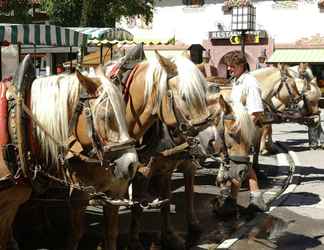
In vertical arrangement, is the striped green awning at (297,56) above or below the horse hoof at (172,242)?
above

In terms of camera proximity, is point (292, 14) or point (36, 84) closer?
point (36, 84)

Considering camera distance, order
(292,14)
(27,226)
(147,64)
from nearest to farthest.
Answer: (147,64) → (27,226) → (292,14)

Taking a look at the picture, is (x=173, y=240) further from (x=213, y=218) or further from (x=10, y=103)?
(x=10, y=103)

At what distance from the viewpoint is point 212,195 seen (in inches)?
333

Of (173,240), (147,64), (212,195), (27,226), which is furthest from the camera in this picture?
(212,195)

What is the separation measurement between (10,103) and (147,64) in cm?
152

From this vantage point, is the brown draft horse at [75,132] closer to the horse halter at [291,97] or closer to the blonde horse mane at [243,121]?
the blonde horse mane at [243,121]

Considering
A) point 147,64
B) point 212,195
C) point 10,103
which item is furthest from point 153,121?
point 212,195

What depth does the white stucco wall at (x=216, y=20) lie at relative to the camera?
28.9 meters

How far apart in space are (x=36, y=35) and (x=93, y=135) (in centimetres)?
366

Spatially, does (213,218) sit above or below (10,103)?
below

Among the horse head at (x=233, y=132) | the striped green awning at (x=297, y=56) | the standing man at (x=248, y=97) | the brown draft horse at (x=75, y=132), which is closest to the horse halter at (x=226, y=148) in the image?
the horse head at (x=233, y=132)

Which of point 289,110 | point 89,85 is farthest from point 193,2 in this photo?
point 89,85

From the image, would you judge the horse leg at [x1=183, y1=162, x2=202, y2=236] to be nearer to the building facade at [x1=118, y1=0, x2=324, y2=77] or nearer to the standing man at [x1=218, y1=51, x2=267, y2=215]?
the standing man at [x1=218, y1=51, x2=267, y2=215]
